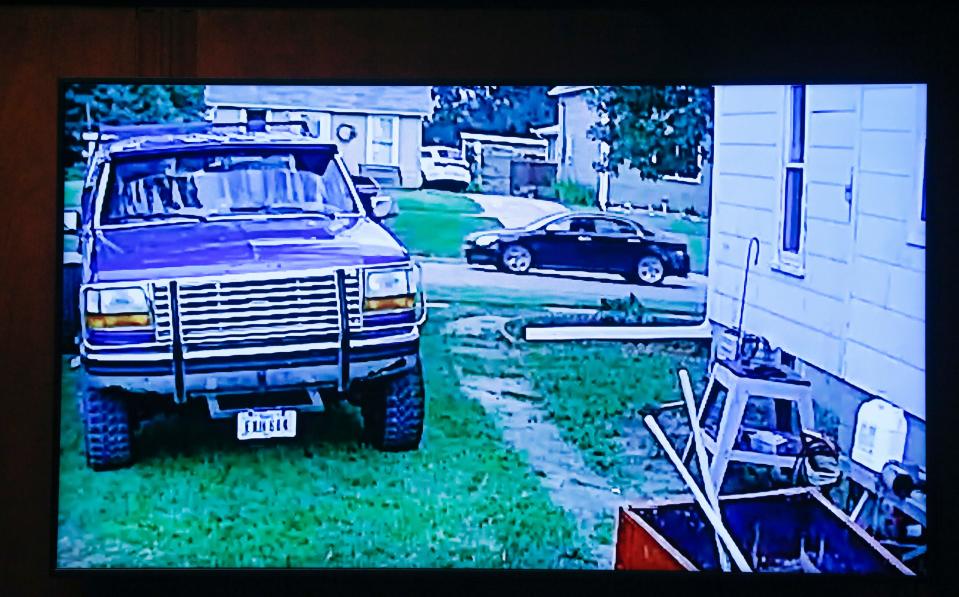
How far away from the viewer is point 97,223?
120 inches

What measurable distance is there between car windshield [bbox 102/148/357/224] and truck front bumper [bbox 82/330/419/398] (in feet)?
1.30

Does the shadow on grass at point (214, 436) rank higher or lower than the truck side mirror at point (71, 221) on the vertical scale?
lower

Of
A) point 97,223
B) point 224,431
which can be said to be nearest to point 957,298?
point 224,431

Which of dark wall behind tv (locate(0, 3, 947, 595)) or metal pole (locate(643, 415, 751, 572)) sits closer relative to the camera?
metal pole (locate(643, 415, 751, 572))

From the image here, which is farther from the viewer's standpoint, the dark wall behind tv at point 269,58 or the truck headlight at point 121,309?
the dark wall behind tv at point 269,58

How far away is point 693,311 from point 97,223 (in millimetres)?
1648

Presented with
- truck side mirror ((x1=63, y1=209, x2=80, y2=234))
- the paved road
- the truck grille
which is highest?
truck side mirror ((x1=63, y1=209, x2=80, y2=234))

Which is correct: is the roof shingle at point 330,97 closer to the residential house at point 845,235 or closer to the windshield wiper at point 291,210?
the windshield wiper at point 291,210

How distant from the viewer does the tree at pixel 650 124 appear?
3.06 m

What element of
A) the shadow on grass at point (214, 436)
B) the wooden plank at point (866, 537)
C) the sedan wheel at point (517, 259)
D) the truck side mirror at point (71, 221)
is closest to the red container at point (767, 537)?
the wooden plank at point (866, 537)

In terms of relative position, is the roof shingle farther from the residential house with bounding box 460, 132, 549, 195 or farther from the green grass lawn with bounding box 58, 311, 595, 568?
the green grass lawn with bounding box 58, 311, 595, 568

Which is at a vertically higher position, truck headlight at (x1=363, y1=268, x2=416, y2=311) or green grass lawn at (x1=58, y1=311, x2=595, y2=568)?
truck headlight at (x1=363, y1=268, x2=416, y2=311)

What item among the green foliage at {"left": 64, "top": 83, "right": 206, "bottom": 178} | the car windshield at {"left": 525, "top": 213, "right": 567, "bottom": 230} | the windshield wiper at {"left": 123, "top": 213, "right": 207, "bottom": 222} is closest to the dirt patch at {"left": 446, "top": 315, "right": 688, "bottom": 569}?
the car windshield at {"left": 525, "top": 213, "right": 567, "bottom": 230}

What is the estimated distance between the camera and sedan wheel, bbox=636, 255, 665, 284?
3.08m
